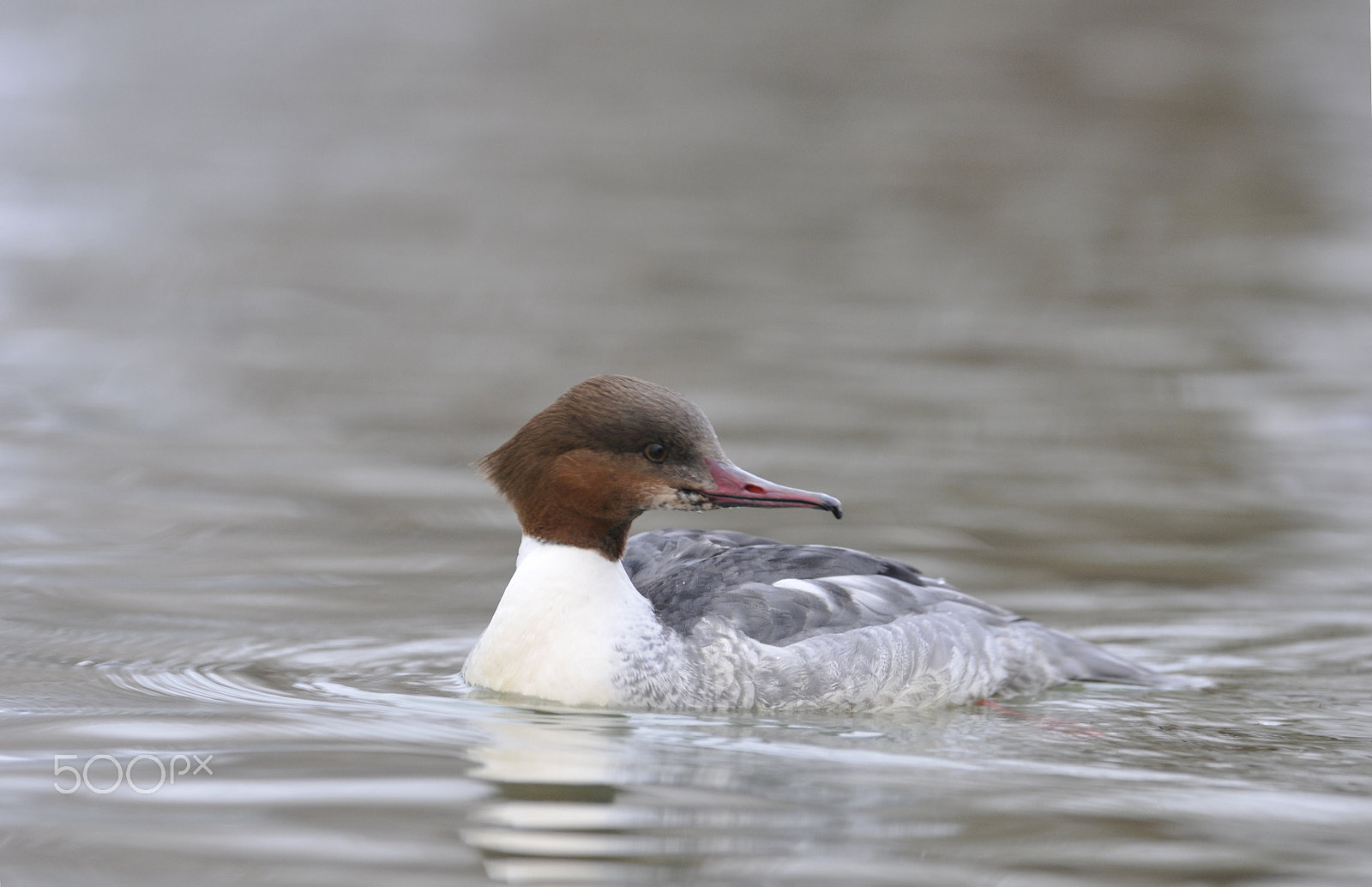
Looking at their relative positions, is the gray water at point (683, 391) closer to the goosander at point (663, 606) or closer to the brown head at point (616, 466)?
the goosander at point (663, 606)

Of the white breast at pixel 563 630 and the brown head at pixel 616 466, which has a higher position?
the brown head at pixel 616 466

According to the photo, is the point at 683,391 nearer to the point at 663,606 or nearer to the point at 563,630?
the point at 663,606

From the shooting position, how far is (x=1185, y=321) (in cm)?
1349

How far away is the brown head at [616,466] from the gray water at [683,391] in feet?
2.26

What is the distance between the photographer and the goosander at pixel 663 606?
6051mm

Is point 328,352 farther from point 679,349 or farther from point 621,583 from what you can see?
point 621,583

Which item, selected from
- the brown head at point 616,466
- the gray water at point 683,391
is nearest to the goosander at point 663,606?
the brown head at point 616,466

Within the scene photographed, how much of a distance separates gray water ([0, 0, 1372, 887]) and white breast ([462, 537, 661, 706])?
0.18 meters

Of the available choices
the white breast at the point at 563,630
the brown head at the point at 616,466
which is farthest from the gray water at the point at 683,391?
the brown head at the point at 616,466

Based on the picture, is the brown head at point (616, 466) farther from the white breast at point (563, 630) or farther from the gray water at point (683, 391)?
the gray water at point (683, 391)

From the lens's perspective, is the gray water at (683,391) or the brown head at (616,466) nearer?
the gray water at (683,391)

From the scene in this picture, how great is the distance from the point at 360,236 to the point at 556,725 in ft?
33.5

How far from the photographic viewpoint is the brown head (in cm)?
604

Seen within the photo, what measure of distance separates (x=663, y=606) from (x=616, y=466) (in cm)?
64
